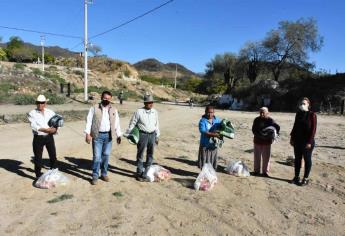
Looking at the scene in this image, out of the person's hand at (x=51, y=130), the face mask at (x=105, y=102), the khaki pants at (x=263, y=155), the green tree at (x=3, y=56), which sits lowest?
the khaki pants at (x=263, y=155)

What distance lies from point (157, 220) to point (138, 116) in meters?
2.69

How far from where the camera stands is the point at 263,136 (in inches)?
370

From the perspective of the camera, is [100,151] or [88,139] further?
[100,151]

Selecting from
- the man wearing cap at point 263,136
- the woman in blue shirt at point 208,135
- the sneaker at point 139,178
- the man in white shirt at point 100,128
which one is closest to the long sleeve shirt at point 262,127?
the man wearing cap at point 263,136

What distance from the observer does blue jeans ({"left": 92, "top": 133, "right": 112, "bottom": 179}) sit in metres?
8.57

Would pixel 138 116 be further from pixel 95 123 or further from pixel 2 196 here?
pixel 2 196

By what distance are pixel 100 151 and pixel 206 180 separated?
207 cm

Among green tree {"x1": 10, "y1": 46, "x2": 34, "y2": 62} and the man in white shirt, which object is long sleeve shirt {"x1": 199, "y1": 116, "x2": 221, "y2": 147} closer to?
the man in white shirt

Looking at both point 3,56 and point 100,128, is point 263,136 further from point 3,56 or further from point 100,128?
point 3,56

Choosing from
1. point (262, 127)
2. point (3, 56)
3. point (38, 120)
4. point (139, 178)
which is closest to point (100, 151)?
point (139, 178)

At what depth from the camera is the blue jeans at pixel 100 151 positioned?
8.57 m

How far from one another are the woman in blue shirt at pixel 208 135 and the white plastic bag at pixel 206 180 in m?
0.71

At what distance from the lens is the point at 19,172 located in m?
9.66

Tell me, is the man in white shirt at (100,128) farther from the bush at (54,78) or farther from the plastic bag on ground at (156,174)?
the bush at (54,78)
